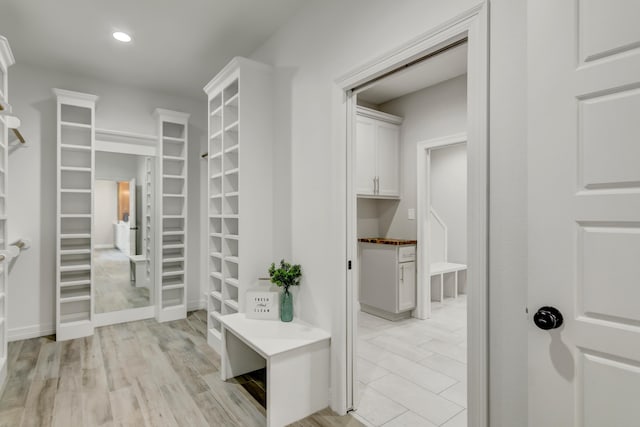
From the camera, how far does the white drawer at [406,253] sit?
397 cm

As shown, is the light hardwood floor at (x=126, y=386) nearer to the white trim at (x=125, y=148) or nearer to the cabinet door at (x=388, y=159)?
the white trim at (x=125, y=148)

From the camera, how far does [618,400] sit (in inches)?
41.2

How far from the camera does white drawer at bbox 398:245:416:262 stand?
3.97 m

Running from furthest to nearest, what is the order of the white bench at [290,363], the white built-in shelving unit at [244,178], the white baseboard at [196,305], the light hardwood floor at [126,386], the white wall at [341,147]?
the white baseboard at [196,305] < the white built-in shelving unit at [244,178] < the light hardwood floor at [126,386] < the white bench at [290,363] < the white wall at [341,147]

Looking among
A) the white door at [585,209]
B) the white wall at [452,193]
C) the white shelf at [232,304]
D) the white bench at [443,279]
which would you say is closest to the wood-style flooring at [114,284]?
the white shelf at [232,304]

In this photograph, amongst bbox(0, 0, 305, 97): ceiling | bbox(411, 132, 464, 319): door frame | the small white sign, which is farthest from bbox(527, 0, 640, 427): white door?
bbox(411, 132, 464, 319): door frame

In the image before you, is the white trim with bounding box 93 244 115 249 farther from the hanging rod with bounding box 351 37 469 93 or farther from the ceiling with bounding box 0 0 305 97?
the hanging rod with bounding box 351 37 469 93

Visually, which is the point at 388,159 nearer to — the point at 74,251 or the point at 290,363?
the point at 290,363

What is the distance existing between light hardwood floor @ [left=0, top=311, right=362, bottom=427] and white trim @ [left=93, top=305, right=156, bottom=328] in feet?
1.31

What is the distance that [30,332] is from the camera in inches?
138

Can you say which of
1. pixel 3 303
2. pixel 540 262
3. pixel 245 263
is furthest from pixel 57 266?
pixel 540 262

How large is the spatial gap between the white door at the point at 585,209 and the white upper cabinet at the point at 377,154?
2834mm

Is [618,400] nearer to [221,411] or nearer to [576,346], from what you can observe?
[576,346]

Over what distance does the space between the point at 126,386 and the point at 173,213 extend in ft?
7.43
